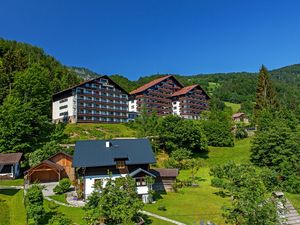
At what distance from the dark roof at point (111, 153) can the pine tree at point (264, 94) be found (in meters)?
52.0

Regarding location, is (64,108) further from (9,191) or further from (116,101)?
(9,191)

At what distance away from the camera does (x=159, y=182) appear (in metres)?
40.4

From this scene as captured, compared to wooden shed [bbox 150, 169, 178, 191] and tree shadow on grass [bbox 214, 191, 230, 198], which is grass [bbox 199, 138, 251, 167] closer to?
tree shadow on grass [bbox 214, 191, 230, 198]

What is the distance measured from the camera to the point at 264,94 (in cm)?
8250

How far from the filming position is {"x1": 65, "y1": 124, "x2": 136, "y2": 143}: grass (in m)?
66.2

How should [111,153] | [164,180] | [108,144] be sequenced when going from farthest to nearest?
1. [164,180]
2. [108,144]
3. [111,153]

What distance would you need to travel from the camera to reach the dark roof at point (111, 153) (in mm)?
35250

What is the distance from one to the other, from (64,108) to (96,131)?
18442 millimetres

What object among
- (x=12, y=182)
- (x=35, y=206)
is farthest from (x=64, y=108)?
(x=35, y=206)

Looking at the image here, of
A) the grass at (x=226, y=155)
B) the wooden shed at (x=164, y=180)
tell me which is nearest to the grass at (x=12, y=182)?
the wooden shed at (x=164, y=180)

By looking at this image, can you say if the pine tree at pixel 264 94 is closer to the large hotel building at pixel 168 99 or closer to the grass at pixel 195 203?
the large hotel building at pixel 168 99

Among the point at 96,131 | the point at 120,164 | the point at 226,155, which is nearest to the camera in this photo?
the point at 120,164

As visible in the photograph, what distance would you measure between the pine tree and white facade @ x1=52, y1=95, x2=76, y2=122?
166 feet

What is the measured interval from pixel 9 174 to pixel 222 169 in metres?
32.1
